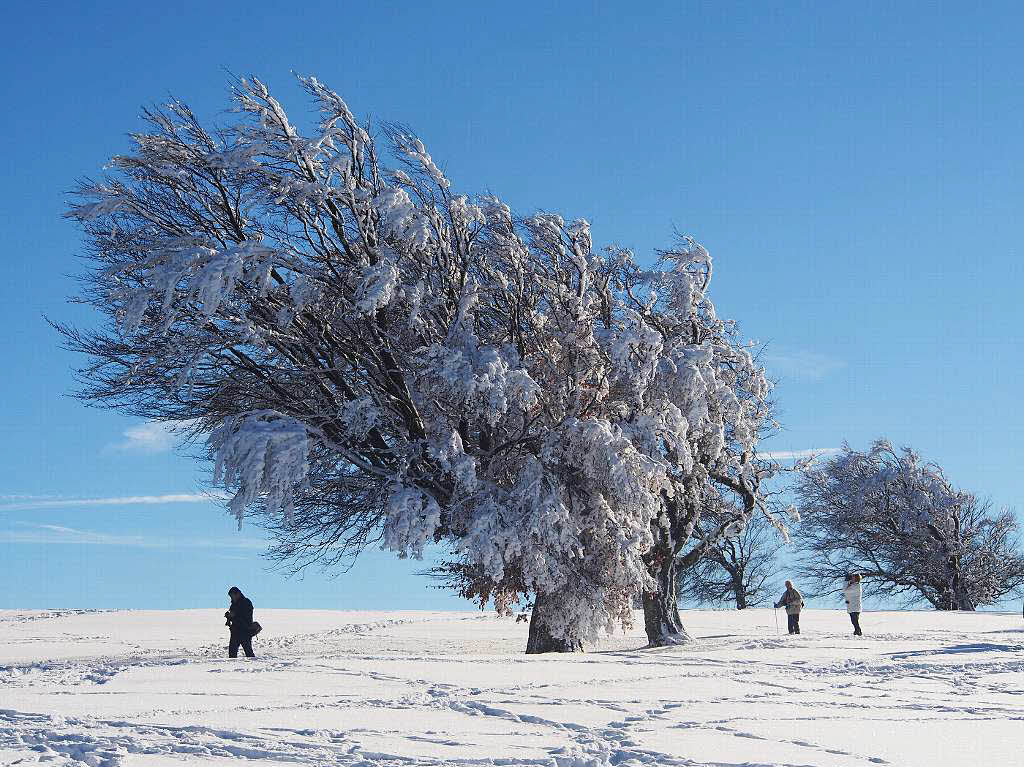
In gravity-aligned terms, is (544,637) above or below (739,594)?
below

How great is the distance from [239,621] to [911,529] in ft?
113

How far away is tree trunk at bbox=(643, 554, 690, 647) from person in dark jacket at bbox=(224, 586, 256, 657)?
357 inches

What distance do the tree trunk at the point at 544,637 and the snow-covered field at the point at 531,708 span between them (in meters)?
2.03

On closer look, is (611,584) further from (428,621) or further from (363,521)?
(428,621)

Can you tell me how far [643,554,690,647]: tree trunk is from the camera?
22.4m

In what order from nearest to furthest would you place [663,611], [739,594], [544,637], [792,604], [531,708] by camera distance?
1. [531,708]
2. [544,637]
3. [663,611]
4. [792,604]
5. [739,594]

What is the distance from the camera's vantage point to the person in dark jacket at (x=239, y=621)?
1831cm

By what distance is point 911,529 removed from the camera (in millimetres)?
43750

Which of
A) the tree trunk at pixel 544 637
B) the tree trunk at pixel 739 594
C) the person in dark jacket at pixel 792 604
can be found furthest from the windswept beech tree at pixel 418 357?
the tree trunk at pixel 739 594

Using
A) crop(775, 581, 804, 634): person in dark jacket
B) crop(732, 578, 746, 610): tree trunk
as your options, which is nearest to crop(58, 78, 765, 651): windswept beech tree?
crop(775, 581, 804, 634): person in dark jacket

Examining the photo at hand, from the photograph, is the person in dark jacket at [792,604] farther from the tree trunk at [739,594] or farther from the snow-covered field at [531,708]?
the tree trunk at [739,594]

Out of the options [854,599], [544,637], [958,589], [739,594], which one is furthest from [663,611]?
[958,589]

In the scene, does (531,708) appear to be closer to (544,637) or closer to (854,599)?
(544,637)

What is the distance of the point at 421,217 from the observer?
59.6 ft
